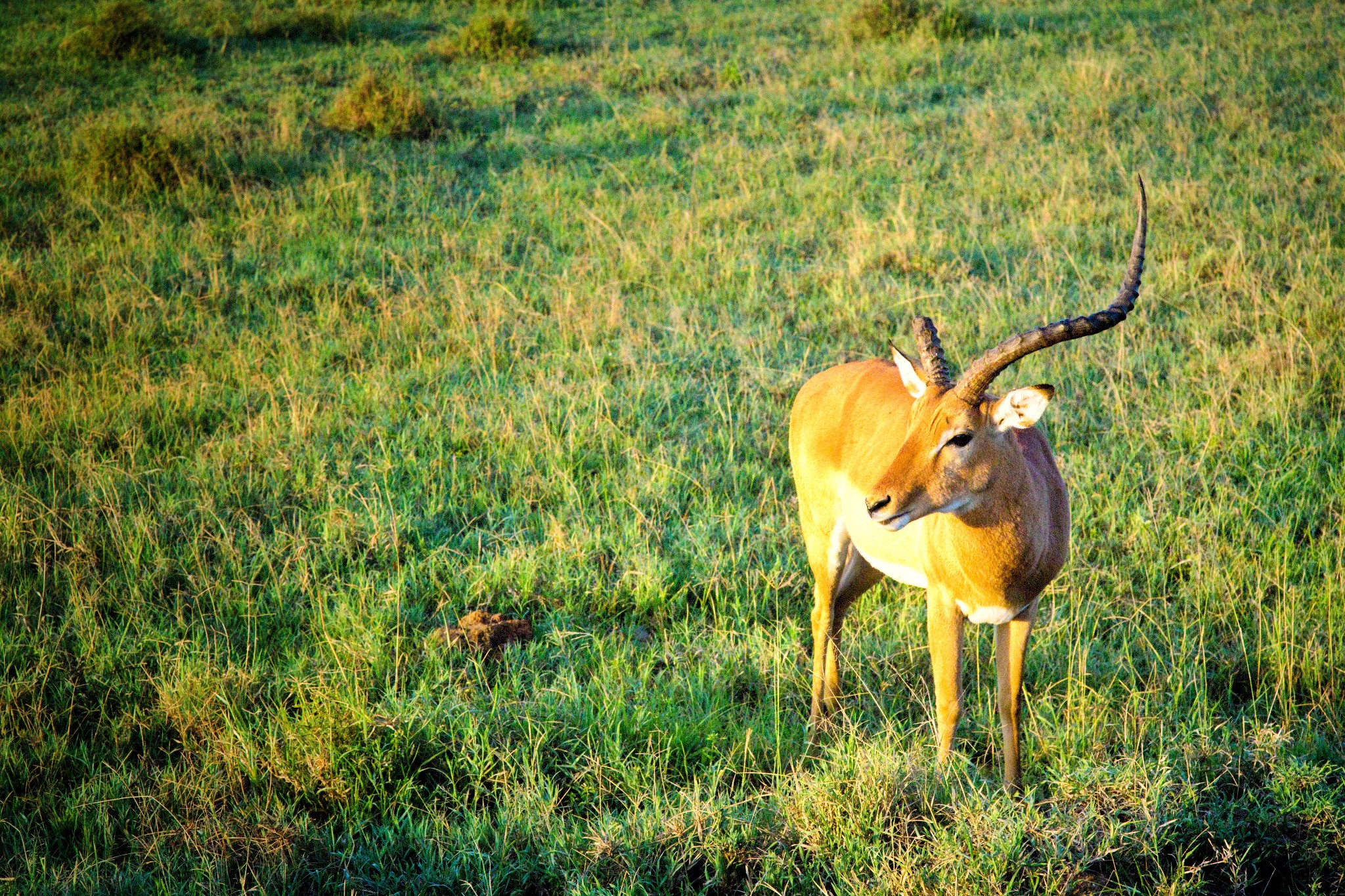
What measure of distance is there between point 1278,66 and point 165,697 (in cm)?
1444

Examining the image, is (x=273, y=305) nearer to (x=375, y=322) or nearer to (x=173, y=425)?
(x=375, y=322)

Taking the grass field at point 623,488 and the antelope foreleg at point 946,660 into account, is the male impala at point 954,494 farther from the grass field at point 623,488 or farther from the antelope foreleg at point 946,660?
the grass field at point 623,488

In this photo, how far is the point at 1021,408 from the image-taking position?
311 cm

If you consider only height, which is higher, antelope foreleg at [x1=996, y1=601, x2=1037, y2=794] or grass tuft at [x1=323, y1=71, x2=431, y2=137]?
grass tuft at [x1=323, y1=71, x2=431, y2=137]

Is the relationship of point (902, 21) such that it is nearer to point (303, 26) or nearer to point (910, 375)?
point (303, 26)

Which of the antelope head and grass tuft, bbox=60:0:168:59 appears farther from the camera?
grass tuft, bbox=60:0:168:59

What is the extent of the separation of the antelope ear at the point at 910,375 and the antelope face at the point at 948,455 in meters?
0.17

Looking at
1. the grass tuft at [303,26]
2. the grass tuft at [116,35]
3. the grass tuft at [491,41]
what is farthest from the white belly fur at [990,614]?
the grass tuft at [303,26]

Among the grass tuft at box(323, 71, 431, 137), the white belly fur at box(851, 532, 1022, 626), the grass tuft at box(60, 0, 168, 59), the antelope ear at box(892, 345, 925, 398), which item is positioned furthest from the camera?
the grass tuft at box(60, 0, 168, 59)

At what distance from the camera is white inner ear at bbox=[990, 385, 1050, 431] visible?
119 inches

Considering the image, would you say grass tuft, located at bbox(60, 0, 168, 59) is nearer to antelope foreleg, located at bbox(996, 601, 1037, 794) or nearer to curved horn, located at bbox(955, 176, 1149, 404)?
curved horn, located at bbox(955, 176, 1149, 404)

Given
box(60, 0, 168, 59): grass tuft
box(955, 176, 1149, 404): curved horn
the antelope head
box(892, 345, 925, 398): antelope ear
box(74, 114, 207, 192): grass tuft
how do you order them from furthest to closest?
box(60, 0, 168, 59): grass tuft < box(74, 114, 207, 192): grass tuft < box(892, 345, 925, 398): antelope ear < the antelope head < box(955, 176, 1149, 404): curved horn

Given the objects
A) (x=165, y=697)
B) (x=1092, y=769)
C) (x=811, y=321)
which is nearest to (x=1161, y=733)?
(x=1092, y=769)

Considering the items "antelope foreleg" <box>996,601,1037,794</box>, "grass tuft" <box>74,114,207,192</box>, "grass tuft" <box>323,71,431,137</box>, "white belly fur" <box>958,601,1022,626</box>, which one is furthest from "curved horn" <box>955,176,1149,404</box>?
"grass tuft" <box>323,71,431,137</box>
